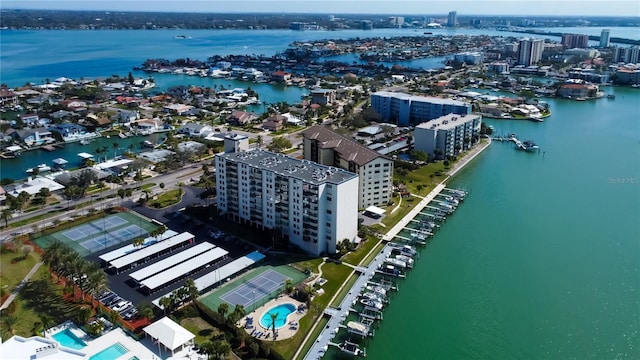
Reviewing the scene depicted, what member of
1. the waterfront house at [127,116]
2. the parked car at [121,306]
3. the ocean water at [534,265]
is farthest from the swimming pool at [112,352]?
the waterfront house at [127,116]

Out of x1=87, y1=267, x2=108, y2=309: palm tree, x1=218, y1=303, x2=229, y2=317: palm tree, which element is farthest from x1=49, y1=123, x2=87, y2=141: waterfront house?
x1=218, y1=303, x2=229, y2=317: palm tree

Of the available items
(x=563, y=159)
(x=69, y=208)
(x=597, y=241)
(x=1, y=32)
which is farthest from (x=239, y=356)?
(x=1, y=32)

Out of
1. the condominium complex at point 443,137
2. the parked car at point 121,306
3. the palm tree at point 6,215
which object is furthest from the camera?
the condominium complex at point 443,137

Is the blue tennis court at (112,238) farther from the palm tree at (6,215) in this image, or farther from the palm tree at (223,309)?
the palm tree at (223,309)

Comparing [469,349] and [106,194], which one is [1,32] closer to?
[106,194]

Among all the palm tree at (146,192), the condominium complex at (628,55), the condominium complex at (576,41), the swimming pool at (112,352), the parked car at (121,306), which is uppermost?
the condominium complex at (576,41)

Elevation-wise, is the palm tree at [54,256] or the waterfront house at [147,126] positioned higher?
the waterfront house at [147,126]

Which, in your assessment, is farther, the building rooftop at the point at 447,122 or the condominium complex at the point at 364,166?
the building rooftop at the point at 447,122

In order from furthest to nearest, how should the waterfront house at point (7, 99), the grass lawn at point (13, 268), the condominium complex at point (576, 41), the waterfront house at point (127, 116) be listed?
the condominium complex at point (576, 41), the waterfront house at point (7, 99), the waterfront house at point (127, 116), the grass lawn at point (13, 268)
